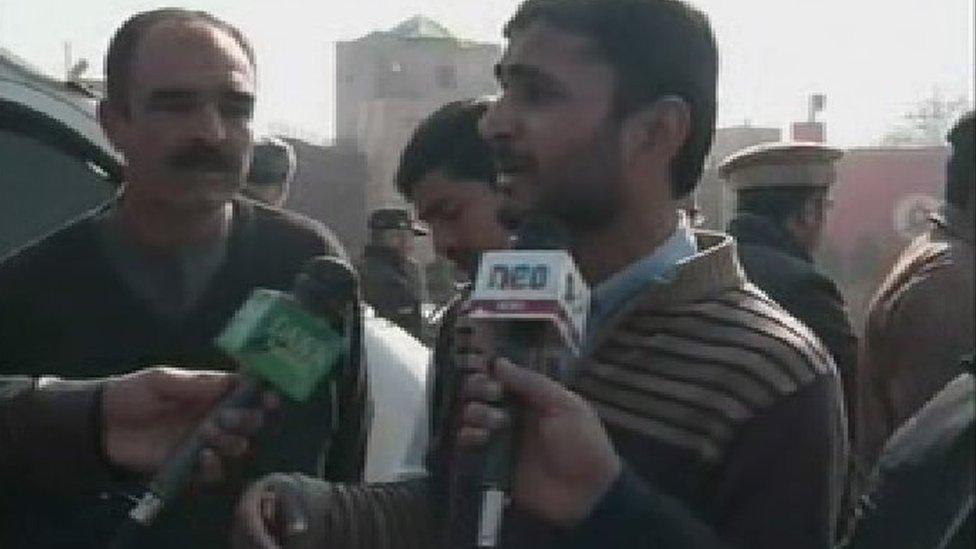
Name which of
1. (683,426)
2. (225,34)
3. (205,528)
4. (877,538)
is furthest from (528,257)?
(225,34)

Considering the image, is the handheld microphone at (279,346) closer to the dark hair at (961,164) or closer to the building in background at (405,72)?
the dark hair at (961,164)

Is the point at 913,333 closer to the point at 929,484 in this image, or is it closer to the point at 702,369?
the point at 702,369

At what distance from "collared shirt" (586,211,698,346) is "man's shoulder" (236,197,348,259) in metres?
0.97

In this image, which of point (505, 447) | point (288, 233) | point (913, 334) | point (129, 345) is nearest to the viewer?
point (505, 447)

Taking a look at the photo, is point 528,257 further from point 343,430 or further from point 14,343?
point 14,343

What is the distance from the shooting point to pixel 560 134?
2771 mm

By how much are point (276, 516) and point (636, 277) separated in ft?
1.96

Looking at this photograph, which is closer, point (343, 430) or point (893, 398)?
point (343, 430)

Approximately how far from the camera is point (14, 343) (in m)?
3.64

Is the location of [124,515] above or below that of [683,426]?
below

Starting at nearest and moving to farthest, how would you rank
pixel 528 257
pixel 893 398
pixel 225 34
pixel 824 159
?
pixel 528 257
pixel 225 34
pixel 893 398
pixel 824 159

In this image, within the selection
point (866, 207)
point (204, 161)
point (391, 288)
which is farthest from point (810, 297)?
point (866, 207)

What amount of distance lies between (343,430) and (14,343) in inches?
24.6

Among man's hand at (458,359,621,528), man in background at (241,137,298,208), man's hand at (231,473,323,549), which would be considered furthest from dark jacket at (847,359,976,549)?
man in background at (241,137,298,208)
